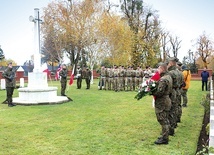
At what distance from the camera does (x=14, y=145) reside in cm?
614

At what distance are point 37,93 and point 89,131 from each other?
5.82 meters

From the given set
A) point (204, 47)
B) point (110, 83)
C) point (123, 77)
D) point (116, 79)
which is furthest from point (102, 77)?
point (204, 47)

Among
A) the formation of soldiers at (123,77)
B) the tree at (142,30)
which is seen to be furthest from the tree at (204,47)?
the formation of soldiers at (123,77)

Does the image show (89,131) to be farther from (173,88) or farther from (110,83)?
(110,83)

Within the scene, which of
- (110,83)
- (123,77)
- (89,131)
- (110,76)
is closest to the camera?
(89,131)

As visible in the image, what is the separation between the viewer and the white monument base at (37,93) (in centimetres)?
1251

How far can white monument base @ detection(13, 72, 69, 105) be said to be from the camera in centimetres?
1251

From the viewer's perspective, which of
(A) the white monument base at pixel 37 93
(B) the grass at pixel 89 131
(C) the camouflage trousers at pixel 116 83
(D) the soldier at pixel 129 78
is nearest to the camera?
A: (B) the grass at pixel 89 131

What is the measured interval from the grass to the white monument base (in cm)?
124

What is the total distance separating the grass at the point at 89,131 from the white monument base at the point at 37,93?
1.24m

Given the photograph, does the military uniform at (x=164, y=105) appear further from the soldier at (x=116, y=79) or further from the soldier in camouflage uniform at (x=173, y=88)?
the soldier at (x=116, y=79)

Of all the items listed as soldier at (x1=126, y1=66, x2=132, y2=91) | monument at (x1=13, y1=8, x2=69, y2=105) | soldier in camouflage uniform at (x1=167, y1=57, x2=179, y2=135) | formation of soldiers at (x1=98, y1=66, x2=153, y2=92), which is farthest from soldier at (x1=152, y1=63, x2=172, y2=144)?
soldier at (x1=126, y1=66, x2=132, y2=91)

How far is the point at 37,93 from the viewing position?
41.1 feet

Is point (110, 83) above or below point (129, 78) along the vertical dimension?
below
